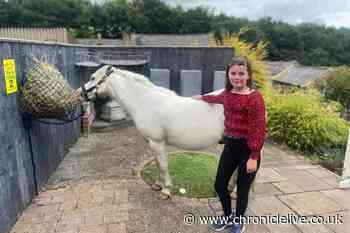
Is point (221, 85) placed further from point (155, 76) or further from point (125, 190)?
point (125, 190)

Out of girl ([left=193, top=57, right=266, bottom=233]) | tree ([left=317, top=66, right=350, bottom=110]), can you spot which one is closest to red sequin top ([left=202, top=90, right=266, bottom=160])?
girl ([left=193, top=57, right=266, bottom=233])

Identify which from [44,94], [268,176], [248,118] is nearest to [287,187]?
[268,176]

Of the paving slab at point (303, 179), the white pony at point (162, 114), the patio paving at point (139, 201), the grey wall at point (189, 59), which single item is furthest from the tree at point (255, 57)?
the white pony at point (162, 114)

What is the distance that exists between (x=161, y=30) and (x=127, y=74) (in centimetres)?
3378

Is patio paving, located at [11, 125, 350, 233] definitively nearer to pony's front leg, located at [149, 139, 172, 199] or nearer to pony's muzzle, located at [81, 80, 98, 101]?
pony's front leg, located at [149, 139, 172, 199]

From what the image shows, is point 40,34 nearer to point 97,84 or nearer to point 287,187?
point 97,84

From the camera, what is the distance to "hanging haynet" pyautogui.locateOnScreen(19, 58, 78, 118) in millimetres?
2723

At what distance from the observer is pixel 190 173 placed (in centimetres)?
382

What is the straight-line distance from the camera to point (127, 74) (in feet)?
10.3

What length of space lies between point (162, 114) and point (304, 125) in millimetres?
3670

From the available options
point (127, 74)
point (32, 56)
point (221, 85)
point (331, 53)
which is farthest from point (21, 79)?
point (331, 53)

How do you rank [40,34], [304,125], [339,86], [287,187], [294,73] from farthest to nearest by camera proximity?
[294,73] < [339,86] < [40,34] < [304,125] < [287,187]

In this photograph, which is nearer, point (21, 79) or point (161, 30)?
point (21, 79)

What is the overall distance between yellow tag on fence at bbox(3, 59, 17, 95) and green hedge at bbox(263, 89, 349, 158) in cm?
489
